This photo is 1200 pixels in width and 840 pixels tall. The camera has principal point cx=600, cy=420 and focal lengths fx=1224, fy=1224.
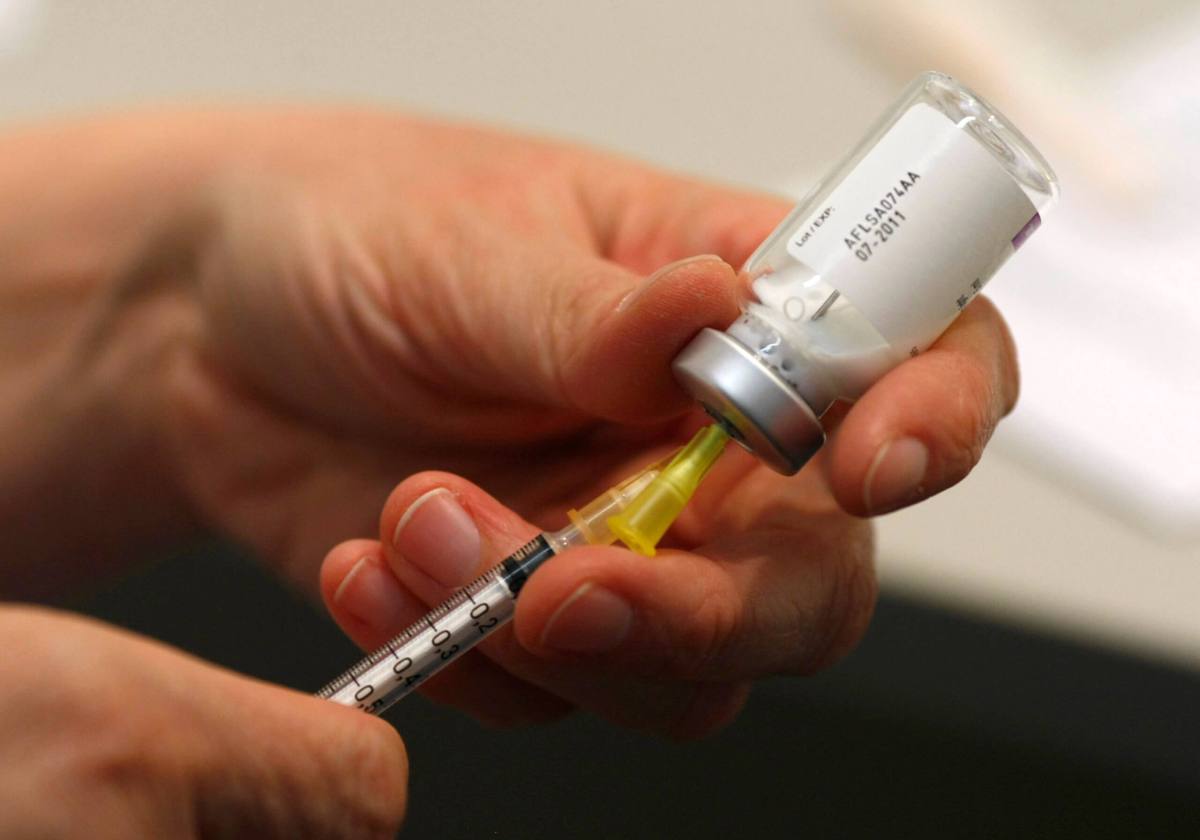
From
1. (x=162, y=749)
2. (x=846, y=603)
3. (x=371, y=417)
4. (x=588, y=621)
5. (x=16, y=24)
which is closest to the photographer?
(x=162, y=749)

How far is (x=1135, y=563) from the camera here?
74cm

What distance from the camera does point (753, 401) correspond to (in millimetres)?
447

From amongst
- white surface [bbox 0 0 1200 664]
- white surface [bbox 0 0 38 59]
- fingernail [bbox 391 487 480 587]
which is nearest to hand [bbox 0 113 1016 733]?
fingernail [bbox 391 487 480 587]

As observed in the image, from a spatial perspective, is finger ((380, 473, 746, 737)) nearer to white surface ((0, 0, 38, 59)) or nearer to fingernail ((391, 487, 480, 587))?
fingernail ((391, 487, 480, 587))

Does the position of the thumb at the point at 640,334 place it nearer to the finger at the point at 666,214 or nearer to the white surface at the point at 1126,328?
the finger at the point at 666,214

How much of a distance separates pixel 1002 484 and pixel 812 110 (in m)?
0.39

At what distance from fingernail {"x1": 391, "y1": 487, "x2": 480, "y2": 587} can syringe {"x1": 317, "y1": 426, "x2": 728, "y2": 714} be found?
13 millimetres

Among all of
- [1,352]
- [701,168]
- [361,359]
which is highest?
[701,168]

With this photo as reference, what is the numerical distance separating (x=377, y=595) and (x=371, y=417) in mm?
198

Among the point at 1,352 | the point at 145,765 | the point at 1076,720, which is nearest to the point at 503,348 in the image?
the point at 145,765

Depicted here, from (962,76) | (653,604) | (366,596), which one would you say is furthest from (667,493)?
(962,76)

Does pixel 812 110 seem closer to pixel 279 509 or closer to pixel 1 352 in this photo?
pixel 279 509

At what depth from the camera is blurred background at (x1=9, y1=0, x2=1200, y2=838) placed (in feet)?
2.01

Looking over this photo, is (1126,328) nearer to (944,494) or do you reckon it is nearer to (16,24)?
(944,494)
